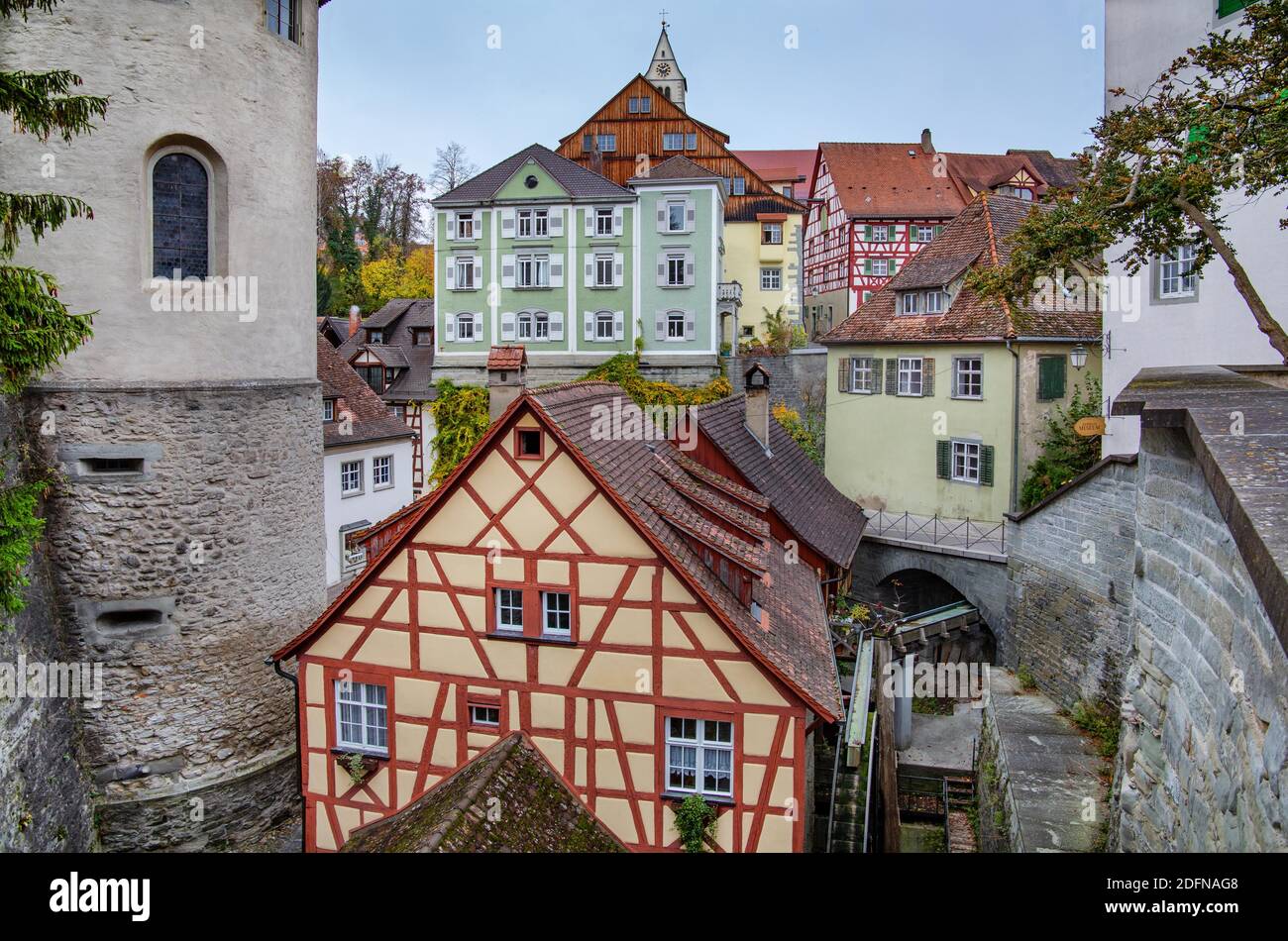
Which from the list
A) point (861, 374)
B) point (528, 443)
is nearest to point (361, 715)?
point (528, 443)

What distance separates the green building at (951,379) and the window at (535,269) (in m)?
9.76

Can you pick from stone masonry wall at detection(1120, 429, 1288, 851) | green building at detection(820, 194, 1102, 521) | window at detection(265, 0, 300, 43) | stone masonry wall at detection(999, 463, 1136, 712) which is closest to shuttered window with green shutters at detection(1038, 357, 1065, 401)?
green building at detection(820, 194, 1102, 521)

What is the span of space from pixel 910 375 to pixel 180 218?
1732cm

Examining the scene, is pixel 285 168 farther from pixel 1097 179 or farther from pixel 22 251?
pixel 1097 179

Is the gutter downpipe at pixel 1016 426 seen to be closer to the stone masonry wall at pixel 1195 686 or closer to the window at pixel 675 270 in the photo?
the window at pixel 675 270

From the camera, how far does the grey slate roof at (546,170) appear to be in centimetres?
2967

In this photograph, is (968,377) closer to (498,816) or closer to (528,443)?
(528,443)

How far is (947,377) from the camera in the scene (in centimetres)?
2294

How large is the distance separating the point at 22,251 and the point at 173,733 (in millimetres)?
6149

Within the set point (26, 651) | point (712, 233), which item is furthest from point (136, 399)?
point (712, 233)

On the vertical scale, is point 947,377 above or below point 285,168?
below

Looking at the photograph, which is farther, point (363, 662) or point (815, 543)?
point (815, 543)

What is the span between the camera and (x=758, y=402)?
1892 cm

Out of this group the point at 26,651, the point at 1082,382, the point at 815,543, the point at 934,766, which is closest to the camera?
the point at 26,651
